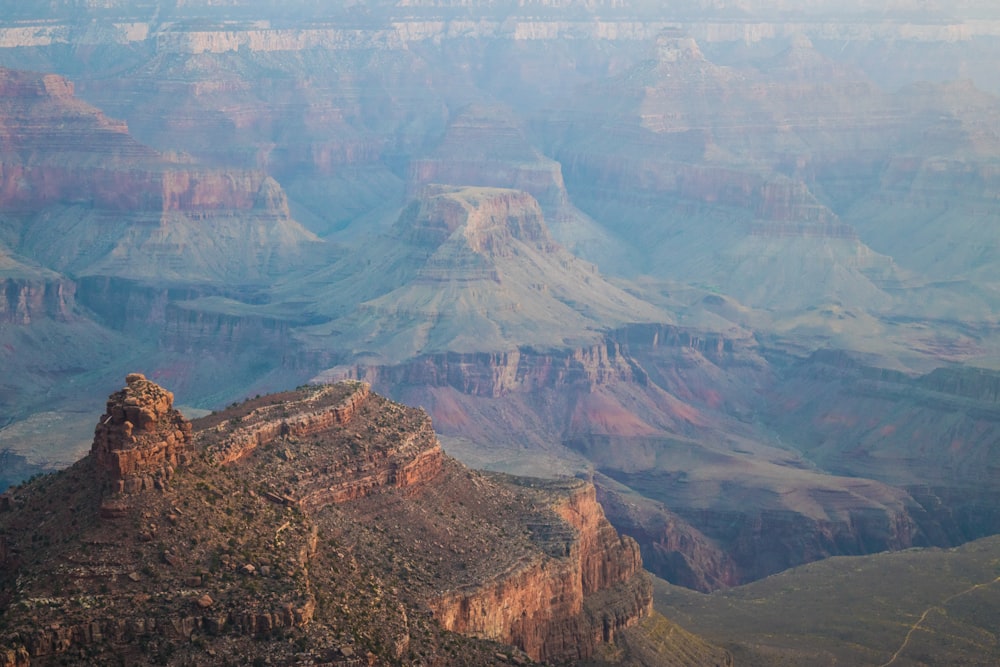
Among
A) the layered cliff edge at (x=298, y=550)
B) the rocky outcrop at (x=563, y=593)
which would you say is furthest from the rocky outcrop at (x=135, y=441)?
the rocky outcrop at (x=563, y=593)

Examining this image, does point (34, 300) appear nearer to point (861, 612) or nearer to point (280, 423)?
point (861, 612)

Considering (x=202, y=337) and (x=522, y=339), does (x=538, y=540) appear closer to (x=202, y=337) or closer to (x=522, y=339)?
(x=522, y=339)

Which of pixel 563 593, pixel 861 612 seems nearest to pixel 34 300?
pixel 861 612

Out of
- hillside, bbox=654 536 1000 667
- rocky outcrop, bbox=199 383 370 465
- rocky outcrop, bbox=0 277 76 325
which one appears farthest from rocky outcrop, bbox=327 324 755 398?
rocky outcrop, bbox=199 383 370 465

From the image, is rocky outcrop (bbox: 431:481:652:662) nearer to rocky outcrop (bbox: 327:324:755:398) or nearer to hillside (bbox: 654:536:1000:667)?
hillside (bbox: 654:536:1000:667)

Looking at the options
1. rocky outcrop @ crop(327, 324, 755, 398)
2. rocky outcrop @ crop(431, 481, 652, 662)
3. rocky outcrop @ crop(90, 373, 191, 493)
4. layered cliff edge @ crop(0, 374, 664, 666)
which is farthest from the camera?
rocky outcrop @ crop(327, 324, 755, 398)

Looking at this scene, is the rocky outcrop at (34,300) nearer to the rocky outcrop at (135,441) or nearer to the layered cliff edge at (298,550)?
the layered cliff edge at (298,550)
